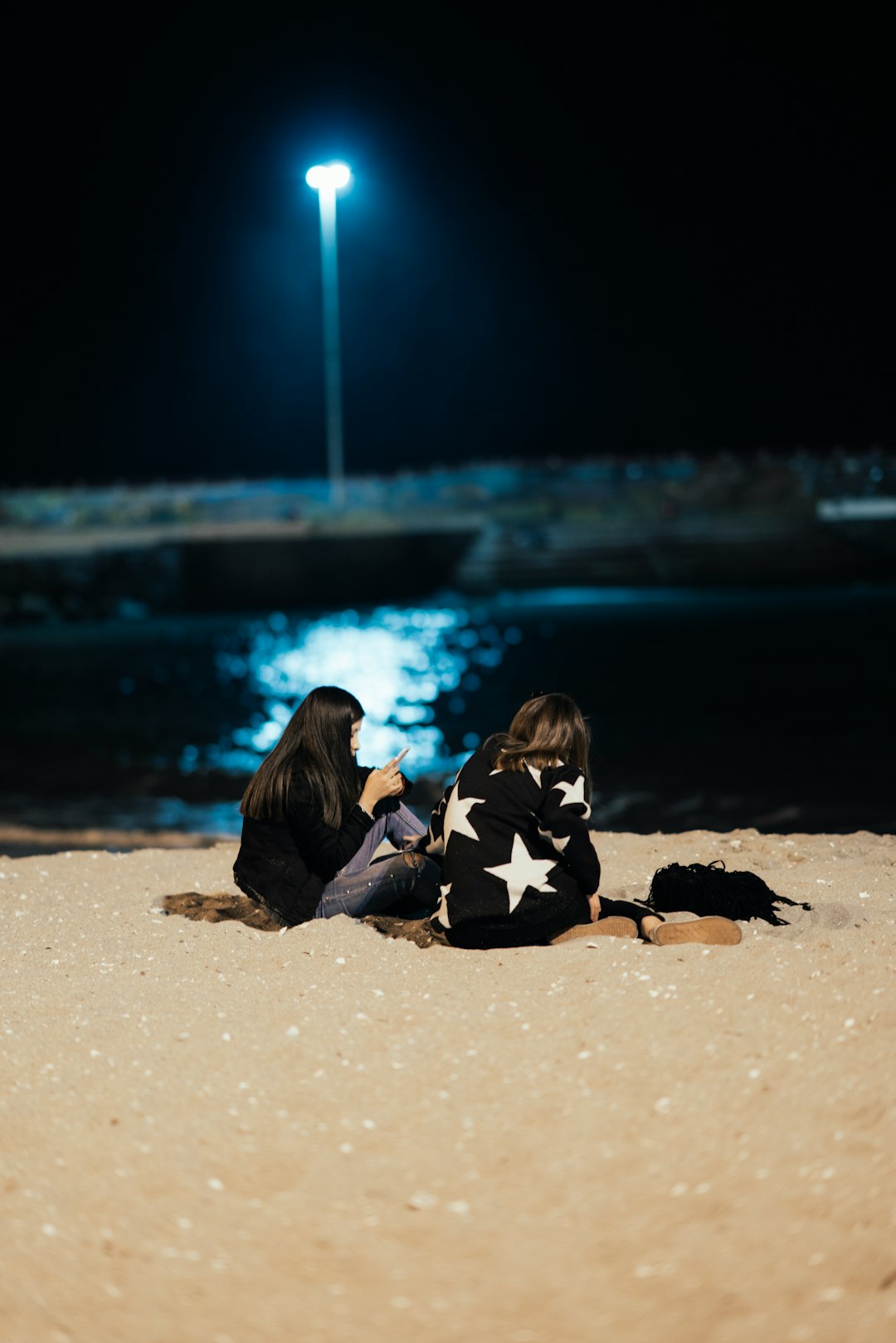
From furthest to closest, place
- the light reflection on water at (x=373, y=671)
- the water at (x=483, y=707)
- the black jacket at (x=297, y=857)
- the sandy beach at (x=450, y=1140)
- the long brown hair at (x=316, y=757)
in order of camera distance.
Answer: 1. the light reflection on water at (x=373, y=671)
2. the water at (x=483, y=707)
3. the black jacket at (x=297, y=857)
4. the long brown hair at (x=316, y=757)
5. the sandy beach at (x=450, y=1140)

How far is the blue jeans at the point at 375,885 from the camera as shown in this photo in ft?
15.9

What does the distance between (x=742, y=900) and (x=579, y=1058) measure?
1498 millimetres

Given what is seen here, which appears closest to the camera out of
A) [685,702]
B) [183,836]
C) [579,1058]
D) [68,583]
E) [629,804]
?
[579,1058]

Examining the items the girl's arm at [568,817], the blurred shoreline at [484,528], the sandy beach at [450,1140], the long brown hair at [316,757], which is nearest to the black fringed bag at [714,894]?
the sandy beach at [450,1140]

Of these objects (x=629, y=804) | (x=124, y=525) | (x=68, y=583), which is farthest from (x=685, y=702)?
(x=124, y=525)

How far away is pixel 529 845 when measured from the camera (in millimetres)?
4316

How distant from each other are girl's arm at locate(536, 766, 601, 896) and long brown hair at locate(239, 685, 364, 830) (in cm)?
83

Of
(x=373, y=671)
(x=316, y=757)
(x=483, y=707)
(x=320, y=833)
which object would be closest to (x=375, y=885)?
(x=320, y=833)

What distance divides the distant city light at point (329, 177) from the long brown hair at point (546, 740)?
32964mm

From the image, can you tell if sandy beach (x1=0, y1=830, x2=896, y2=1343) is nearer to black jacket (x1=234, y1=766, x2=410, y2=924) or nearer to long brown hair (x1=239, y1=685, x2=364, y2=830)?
black jacket (x1=234, y1=766, x2=410, y2=924)

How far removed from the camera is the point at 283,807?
471cm

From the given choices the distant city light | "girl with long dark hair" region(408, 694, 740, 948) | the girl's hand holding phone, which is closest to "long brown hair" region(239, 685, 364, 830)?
the girl's hand holding phone

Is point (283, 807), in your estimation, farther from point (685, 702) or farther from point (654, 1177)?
point (685, 702)

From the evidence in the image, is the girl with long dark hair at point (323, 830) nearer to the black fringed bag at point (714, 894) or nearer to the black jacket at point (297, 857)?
the black jacket at point (297, 857)
